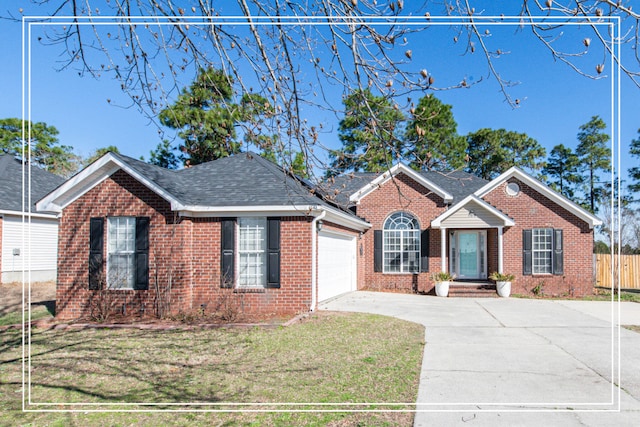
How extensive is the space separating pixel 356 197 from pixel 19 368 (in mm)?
12862

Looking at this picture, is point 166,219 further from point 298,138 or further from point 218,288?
point 298,138

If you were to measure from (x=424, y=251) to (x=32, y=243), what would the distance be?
16.4 meters

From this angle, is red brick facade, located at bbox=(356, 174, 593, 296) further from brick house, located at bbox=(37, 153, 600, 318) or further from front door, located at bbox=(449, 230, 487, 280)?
brick house, located at bbox=(37, 153, 600, 318)

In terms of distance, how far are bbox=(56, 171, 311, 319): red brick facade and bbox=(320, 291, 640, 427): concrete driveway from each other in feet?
6.07

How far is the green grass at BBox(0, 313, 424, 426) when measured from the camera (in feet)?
14.9

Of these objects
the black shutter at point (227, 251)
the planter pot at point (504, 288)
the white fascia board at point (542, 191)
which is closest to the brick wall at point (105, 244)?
the black shutter at point (227, 251)

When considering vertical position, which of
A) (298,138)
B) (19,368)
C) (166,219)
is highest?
(298,138)

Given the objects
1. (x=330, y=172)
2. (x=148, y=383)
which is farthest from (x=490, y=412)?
(x=148, y=383)

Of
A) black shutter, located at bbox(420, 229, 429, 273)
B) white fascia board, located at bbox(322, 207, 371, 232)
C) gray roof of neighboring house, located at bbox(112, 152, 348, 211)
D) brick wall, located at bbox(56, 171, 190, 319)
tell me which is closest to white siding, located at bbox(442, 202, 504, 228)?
black shutter, located at bbox(420, 229, 429, 273)

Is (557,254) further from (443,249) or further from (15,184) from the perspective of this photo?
(15,184)

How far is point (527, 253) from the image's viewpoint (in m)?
16.3

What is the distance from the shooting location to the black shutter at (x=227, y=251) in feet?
35.7

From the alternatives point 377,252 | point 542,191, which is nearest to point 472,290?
point 377,252

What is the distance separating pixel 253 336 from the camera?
8188 mm
